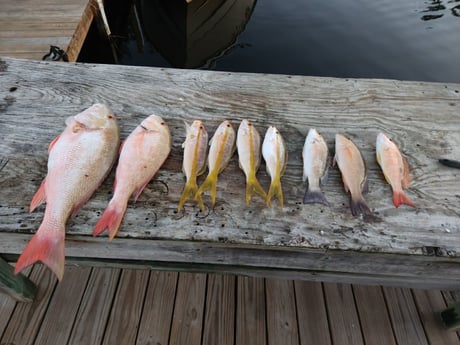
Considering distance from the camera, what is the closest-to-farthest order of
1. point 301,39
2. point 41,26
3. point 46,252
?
point 46,252 → point 41,26 → point 301,39

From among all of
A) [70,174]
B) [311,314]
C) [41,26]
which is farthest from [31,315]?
[41,26]

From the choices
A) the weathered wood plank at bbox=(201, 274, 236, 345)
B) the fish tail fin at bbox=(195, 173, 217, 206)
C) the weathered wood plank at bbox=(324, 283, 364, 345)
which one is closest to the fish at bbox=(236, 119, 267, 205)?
the fish tail fin at bbox=(195, 173, 217, 206)

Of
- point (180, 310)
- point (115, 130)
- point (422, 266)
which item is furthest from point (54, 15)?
point (422, 266)

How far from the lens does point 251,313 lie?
2.19 meters

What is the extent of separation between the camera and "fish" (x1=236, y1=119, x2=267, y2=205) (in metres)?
1.53

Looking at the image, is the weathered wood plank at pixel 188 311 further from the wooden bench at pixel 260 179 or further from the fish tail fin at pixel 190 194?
the fish tail fin at pixel 190 194

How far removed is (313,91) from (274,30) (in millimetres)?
4665

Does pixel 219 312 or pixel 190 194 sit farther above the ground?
pixel 190 194

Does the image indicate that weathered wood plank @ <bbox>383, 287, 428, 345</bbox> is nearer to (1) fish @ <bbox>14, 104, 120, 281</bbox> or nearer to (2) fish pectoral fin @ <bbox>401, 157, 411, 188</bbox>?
(2) fish pectoral fin @ <bbox>401, 157, 411, 188</bbox>

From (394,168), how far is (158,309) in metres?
1.68

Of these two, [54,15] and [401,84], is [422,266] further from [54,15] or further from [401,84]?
[54,15]

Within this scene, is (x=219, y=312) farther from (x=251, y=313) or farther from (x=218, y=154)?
(x=218, y=154)

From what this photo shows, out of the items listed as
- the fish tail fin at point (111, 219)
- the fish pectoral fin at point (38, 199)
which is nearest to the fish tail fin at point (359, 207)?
the fish tail fin at point (111, 219)

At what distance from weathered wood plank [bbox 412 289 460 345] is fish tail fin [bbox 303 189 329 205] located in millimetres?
1421
